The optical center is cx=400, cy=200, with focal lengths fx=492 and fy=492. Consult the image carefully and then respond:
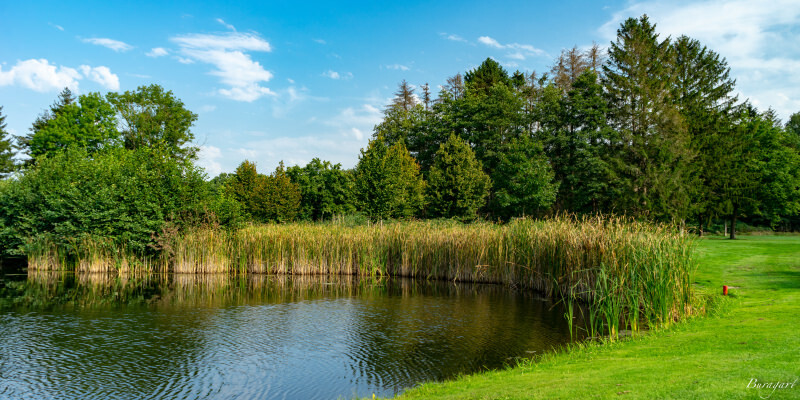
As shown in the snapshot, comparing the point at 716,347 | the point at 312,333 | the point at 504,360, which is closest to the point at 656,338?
the point at 716,347

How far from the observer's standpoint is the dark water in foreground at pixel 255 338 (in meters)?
7.06

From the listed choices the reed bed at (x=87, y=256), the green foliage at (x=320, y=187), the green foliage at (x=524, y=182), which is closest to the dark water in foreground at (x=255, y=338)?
the reed bed at (x=87, y=256)

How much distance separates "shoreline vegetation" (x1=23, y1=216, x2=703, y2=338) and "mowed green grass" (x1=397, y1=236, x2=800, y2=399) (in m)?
1.71

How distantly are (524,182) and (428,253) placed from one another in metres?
15.9

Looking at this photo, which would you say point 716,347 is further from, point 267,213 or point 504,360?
point 267,213

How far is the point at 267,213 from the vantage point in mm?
36562

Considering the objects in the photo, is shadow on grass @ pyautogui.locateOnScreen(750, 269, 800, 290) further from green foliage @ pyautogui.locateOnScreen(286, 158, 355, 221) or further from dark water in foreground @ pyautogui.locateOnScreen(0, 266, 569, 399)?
green foliage @ pyautogui.locateOnScreen(286, 158, 355, 221)

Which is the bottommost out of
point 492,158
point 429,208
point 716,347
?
point 716,347

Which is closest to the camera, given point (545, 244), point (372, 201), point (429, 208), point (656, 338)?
point (656, 338)

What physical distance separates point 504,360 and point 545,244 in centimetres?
700

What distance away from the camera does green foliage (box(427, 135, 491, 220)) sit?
34.5 meters

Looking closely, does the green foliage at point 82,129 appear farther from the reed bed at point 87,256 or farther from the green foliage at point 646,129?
the green foliage at point 646,129

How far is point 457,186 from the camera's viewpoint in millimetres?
34375

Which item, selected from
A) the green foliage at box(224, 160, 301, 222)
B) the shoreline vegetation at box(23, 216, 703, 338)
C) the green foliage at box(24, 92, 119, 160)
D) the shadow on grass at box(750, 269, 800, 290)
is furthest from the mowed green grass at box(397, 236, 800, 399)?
the green foliage at box(24, 92, 119, 160)
